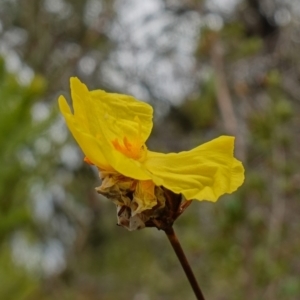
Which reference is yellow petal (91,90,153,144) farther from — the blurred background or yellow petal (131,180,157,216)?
the blurred background

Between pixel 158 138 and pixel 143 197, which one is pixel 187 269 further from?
pixel 158 138

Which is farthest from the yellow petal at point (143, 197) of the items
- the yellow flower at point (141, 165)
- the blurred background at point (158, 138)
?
the blurred background at point (158, 138)

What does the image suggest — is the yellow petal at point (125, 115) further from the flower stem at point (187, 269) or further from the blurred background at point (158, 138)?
the blurred background at point (158, 138)

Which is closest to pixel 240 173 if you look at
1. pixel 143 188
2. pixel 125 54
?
pixel 143 188

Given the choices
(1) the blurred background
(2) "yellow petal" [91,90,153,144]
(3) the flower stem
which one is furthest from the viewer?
(1) the blurred background

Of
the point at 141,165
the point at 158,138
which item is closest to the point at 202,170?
the point at 141,165

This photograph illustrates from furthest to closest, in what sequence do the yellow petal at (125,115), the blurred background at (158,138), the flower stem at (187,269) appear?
the blurred background at (158,138)
the yellow petal at (125,115)
the flower stem at (187,269)

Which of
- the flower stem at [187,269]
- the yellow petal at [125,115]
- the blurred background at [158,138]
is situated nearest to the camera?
the flower stem at [187,269]

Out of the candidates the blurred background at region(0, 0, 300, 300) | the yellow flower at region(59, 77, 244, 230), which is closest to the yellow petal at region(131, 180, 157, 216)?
the yellow flower at region(59, 77, 244, 230)
